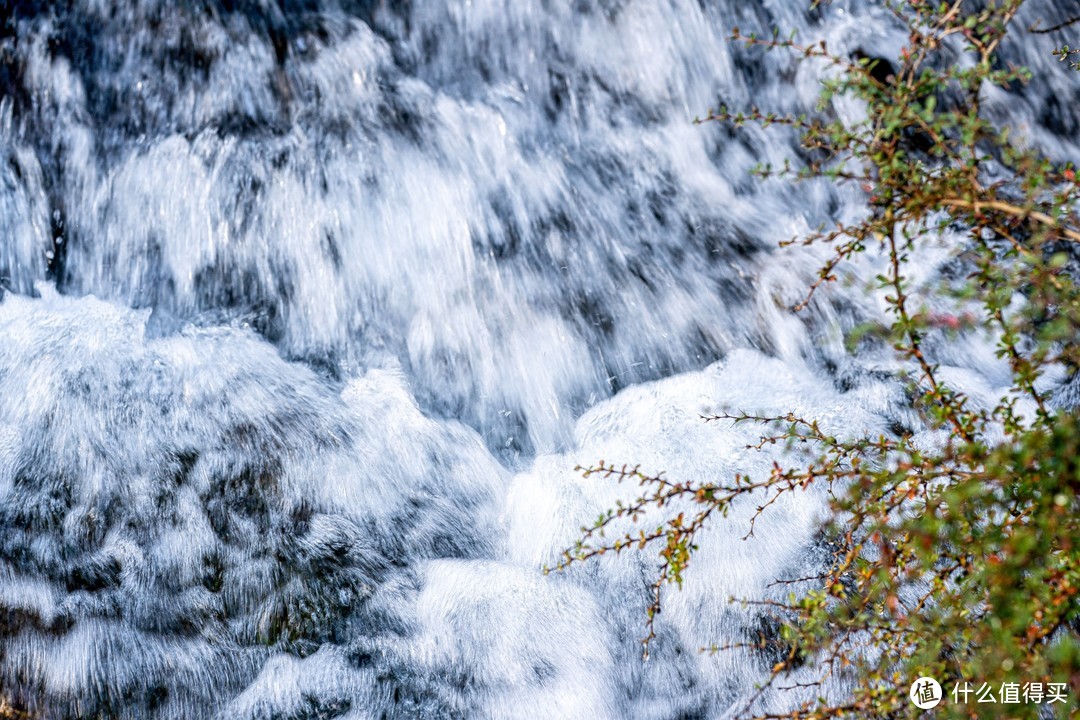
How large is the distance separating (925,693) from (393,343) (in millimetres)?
2717

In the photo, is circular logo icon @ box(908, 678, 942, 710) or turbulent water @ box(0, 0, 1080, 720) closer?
circular logo icon @ box(908, 678, 942, 710)

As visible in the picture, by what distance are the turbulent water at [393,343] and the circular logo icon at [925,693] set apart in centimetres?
97

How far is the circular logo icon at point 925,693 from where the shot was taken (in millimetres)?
1763

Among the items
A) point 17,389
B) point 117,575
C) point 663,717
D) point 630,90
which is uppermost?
point 630,90

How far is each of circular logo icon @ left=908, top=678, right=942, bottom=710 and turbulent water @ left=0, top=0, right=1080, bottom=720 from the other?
0.97 meters

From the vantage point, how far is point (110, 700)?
277cm

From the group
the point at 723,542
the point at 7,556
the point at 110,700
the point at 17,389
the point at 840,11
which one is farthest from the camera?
the point at 840,11

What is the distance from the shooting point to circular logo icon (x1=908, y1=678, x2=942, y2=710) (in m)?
1.76

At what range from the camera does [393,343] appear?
13.1ft

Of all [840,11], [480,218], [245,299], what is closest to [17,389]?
[245,299]

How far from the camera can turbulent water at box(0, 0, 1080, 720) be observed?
2979mm

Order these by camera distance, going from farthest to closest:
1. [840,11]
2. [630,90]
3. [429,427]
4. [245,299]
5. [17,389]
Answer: [840,11], [630,90], [245,299], [429,427], [17,389]

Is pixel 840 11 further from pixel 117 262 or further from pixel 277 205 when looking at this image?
pixel 117 262

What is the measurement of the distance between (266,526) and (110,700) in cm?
74
